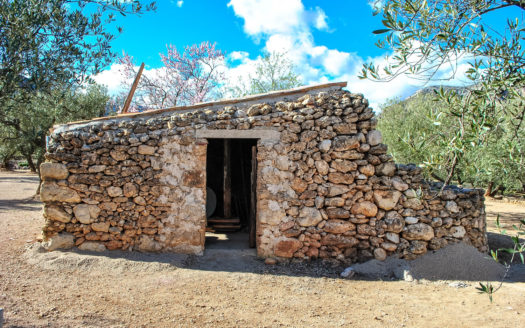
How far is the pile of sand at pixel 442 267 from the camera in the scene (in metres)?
5.02

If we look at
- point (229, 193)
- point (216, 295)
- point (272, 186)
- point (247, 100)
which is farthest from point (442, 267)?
point (229, 193)

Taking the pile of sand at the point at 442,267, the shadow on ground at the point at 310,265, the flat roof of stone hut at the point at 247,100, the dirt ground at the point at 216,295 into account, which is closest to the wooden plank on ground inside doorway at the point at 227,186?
the dirt ground at the point at 216,295

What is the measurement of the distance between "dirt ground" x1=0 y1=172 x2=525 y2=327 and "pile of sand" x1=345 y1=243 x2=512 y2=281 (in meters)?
0.18

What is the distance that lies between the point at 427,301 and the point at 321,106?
128 inches

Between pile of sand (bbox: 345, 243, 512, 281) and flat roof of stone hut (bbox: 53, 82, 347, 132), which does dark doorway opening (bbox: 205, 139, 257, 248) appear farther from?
pile of sand (bbox: 345, 243, 512, 281)

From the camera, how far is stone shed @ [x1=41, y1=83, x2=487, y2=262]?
5.33 meters

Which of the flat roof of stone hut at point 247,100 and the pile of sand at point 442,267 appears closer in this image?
the pile of sand at point 442,267

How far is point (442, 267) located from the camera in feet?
16.8

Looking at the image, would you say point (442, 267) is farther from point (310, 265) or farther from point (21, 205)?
point (21, 205)

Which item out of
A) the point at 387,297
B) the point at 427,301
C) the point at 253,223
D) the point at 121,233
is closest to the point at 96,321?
the point at 121,233

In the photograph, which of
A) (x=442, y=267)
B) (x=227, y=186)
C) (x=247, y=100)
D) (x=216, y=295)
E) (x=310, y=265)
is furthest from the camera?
(x=227, y=186)

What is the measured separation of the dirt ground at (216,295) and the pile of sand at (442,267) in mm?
179

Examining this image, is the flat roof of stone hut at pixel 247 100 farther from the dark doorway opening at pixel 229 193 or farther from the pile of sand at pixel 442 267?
the pile of sand at pixel 442 267

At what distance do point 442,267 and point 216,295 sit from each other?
137 inches
